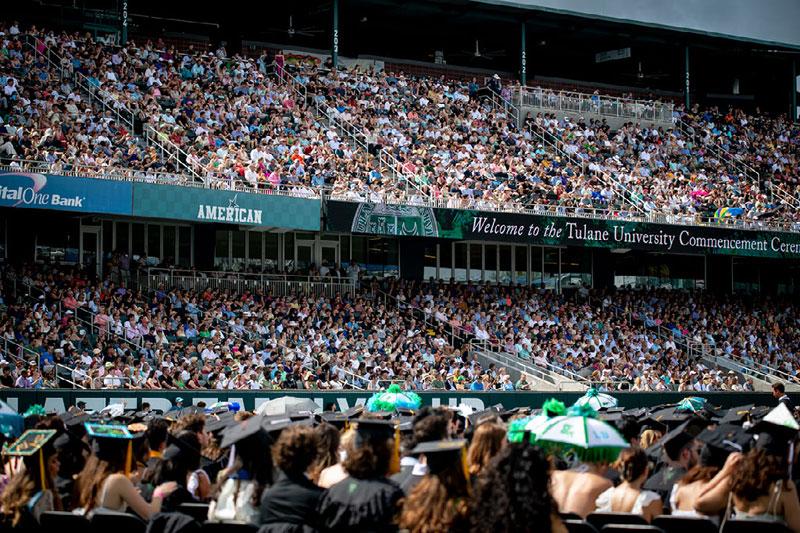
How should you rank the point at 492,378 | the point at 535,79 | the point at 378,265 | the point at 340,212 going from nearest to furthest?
the point at 492,378 → the point at 340,212 → the point at 378,265 → the point at 535,79

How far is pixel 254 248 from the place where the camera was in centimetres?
3716

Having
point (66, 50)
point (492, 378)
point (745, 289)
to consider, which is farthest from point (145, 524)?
point (745, 289)

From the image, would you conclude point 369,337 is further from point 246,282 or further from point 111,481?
point 111,481

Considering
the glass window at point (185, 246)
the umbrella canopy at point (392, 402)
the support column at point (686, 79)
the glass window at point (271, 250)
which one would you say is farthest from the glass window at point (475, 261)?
the umbrella canopy at point (392, 402)

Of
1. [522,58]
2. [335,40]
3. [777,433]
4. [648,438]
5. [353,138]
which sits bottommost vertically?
[648,438]

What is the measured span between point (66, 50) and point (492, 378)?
16.7 m

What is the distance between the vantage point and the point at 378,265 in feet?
129

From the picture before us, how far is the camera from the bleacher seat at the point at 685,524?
7113 millimetres

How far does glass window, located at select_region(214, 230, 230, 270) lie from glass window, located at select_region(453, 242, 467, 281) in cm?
890

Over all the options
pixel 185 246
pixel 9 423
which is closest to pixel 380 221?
pixel 185 246

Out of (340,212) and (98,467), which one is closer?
(98,467)

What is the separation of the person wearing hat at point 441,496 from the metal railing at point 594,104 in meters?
40.0

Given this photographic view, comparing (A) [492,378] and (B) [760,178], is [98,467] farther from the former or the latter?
(B) [760,178]

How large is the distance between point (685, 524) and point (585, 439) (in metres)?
1.39
